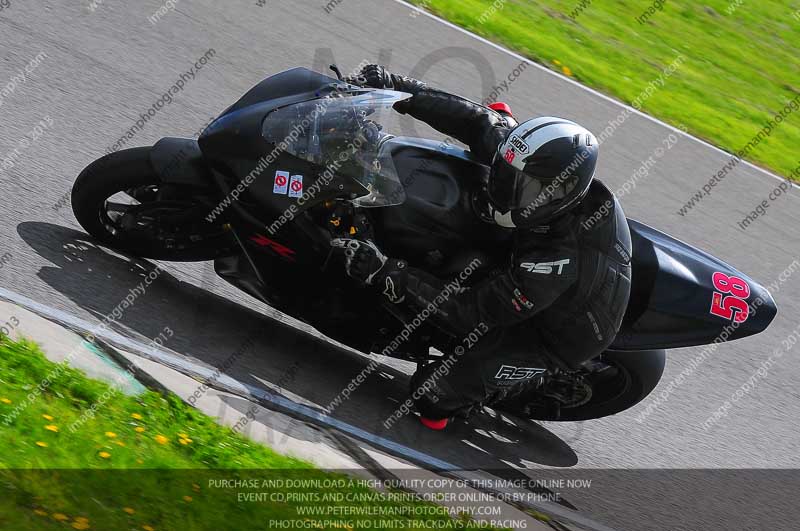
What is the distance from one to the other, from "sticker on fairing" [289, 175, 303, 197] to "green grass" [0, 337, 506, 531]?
1198 mm

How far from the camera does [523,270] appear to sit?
493 cm

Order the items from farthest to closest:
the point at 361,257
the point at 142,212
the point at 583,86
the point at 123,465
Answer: the point at 583,86
the point at 142,212
the point at 361,257
the point at 123,465

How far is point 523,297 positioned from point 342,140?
1.22 m

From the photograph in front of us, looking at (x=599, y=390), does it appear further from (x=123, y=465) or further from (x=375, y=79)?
(x=123, y=465)

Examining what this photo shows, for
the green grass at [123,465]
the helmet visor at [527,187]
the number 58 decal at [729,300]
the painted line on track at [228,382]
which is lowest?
the green grass at [123,465]

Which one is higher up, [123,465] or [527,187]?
[527,187]

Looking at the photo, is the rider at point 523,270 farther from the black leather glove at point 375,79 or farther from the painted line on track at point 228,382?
the painted line on track at point 228,382

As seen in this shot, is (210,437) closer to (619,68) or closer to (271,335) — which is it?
(271,335)

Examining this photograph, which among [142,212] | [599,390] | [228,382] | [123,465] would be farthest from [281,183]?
[599,390]

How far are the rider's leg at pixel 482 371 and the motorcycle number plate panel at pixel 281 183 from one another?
1.35 meters

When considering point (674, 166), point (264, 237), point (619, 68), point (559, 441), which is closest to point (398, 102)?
point (264, 237)

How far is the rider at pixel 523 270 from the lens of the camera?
15.7ft

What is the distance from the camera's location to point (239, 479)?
4.13m

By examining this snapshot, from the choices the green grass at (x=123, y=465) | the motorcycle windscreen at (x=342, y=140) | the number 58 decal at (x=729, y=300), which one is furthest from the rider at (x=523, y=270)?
the green grass at (x=123, y=465)
